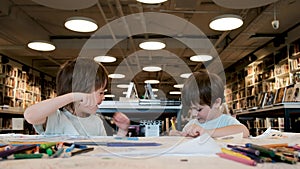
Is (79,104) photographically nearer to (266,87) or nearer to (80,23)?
(80,23)

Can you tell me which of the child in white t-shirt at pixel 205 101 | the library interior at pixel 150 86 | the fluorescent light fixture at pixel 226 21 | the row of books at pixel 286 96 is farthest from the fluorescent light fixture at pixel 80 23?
the child in white t-shirt at pixel 205 101

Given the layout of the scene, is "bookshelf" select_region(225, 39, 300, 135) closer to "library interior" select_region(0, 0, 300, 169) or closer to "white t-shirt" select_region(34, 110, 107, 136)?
"library interior" select_region(0, 0, 300, 169)

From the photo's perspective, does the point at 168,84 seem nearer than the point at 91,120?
No

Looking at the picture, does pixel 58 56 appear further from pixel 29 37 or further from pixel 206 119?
pixel 206 119

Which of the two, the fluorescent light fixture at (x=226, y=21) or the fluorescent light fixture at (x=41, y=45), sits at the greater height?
the fluorescent light fixture at (x=226, y=21)

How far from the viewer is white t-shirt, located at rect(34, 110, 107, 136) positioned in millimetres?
1123

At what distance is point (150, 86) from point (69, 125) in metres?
1.35

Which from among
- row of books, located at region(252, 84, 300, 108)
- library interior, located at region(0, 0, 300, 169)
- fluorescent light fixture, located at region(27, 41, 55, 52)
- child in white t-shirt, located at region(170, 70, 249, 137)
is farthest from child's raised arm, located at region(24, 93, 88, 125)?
fluorescent light fixture, located at region(27, 41, 55, 52)

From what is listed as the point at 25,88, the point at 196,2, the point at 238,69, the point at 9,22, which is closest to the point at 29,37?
the point at 9,22

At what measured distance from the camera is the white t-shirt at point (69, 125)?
112 cm

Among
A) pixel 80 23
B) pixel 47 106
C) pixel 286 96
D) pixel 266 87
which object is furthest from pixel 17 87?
pixel 47 106

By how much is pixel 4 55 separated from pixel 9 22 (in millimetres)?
2008

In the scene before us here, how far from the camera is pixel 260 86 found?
22.0 ft

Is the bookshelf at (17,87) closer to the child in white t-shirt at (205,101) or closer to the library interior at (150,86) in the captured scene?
the library interior at (150,86)
